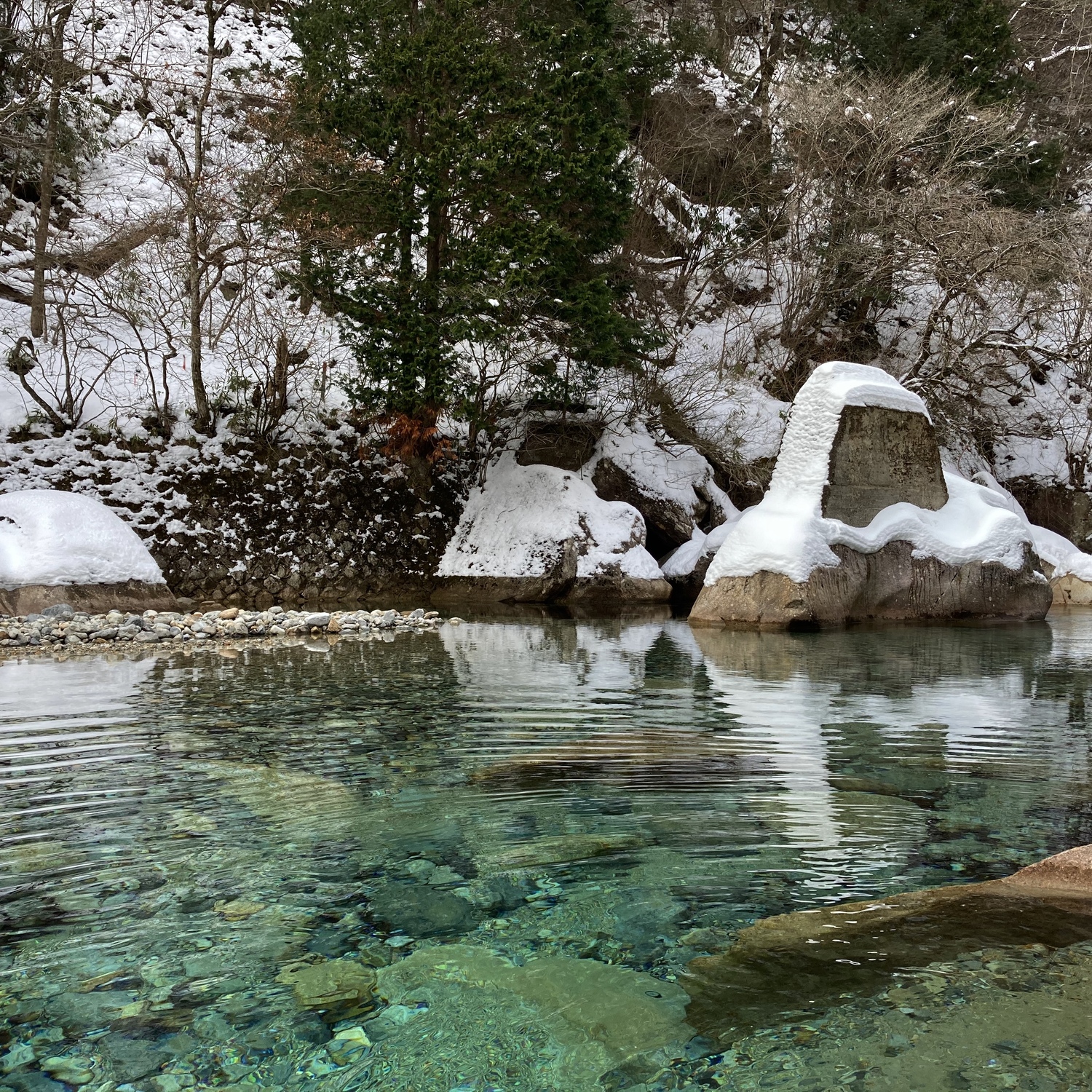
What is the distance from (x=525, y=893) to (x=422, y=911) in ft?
0.99

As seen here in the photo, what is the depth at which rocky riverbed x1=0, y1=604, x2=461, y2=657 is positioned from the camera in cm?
803

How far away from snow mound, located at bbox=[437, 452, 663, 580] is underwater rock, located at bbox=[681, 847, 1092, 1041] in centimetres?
1144

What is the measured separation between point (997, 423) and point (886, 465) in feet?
33.6

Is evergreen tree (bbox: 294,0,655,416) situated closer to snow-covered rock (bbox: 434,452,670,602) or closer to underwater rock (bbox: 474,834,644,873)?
snow-covered rock (bbox: 434,452,670,602)

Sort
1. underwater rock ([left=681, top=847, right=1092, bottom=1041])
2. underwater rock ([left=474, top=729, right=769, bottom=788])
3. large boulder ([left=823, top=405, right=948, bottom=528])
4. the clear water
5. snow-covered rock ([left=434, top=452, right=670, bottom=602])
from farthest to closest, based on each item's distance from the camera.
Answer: snow-covered rock ([left=434, top=452, right=670, bottom=602]) < large boulder ([left=823, top=405, right=948, bottom=528]) < underwater rock ([left=474, top=729, right=769, bottom=788]) < underwater rock ([left=681, top=847, right=1092, bottom=1041]) < the clear water

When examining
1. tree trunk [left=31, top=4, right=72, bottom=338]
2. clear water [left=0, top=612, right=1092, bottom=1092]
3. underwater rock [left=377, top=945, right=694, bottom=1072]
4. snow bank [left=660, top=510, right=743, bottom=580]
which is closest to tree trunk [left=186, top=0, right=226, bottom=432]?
tree trunk [left=31, top=4, right=72, bottom=338]

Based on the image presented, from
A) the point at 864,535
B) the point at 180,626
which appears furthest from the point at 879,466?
the point at 180,626

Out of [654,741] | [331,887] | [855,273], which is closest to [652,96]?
[855,273]

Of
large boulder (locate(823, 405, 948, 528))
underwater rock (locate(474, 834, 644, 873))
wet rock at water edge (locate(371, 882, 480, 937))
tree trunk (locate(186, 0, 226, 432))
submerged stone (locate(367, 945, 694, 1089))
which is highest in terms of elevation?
tree trunk (locate(186, 0, 226, 432))

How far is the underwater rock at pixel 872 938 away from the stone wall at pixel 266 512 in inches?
446

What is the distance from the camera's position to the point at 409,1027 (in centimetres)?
190

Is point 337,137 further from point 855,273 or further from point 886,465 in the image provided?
point 855,273

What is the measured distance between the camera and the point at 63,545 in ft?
32.1

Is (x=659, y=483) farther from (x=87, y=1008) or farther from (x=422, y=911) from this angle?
(x=87, y=1008)
